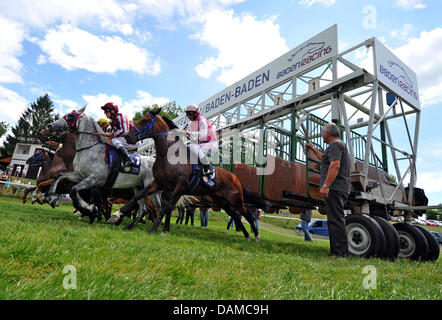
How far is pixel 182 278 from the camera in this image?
1907mm

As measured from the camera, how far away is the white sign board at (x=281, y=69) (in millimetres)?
8563

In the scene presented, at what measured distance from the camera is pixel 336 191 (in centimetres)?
436

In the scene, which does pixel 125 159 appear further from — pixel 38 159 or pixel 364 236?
pixel 38 159

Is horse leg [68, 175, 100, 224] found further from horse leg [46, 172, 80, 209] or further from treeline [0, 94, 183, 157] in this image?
treeline [0, 94, 183, 157]

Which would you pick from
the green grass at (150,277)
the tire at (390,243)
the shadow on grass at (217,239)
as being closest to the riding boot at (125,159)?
the shadow on grass at (217,239)

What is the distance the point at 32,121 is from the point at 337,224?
6817 centimetres

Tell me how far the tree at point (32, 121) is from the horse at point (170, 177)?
58321 mm

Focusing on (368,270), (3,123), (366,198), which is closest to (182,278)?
(368,270)

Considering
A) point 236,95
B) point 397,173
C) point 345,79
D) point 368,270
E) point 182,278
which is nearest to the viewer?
point 182,278

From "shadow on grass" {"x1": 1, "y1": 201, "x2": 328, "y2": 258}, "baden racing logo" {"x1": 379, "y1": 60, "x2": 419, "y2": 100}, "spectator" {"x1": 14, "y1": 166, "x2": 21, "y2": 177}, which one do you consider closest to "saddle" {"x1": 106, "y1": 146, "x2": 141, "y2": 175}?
"shadow on grass" {"x1": 1, "y1": 201, "x2": 328, "y2": 258}

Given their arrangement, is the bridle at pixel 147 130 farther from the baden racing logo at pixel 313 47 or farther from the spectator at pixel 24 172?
the spectator at pixel 24 172

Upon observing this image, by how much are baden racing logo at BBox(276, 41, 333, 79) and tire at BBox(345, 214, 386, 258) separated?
5.91m
